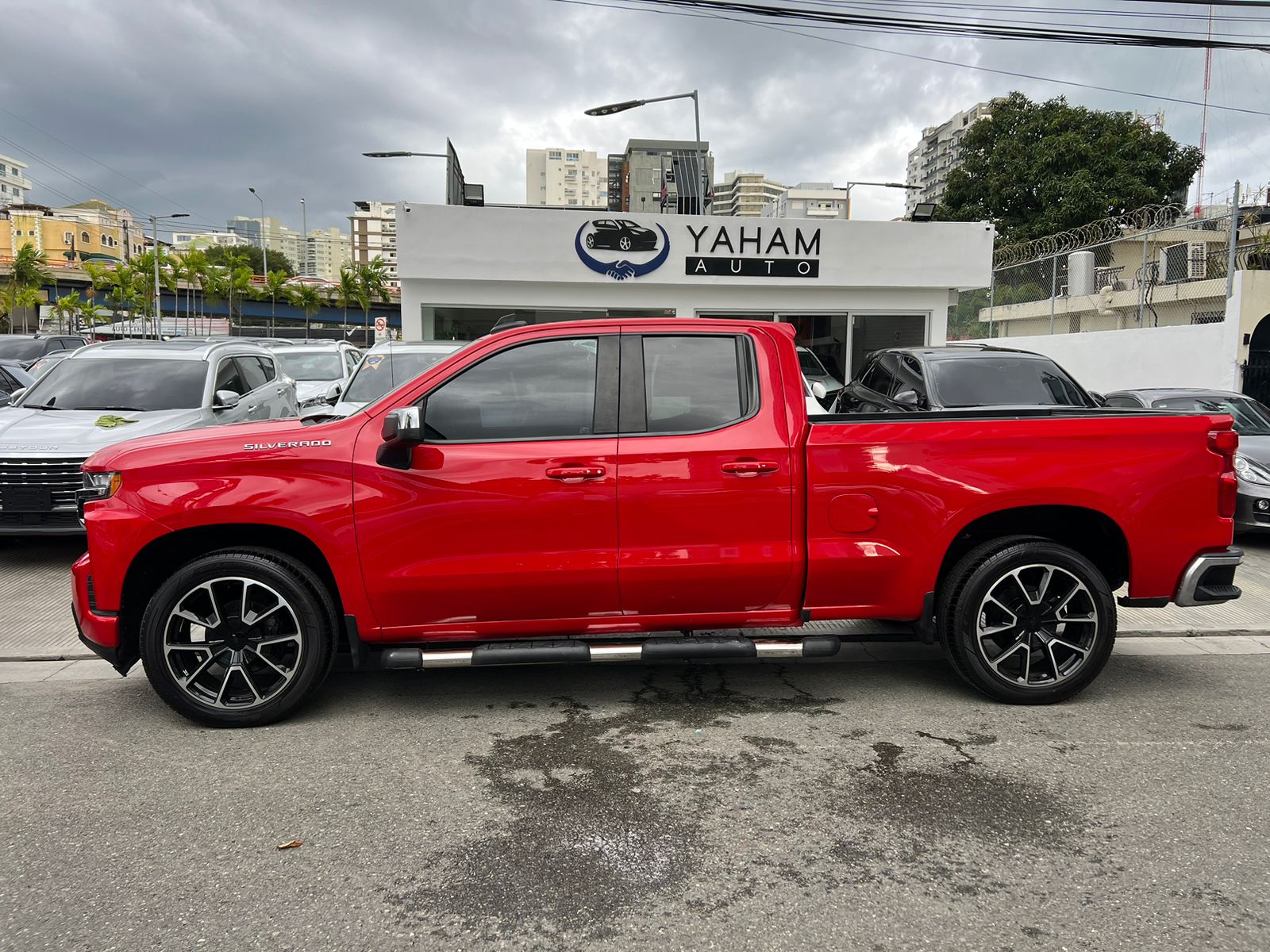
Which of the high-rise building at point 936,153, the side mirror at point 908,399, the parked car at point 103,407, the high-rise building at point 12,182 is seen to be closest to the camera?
the parked car at point 103,407

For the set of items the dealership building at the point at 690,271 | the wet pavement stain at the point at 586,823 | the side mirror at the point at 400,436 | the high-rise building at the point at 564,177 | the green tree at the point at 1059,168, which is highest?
the high-rise building at the point at 564,177

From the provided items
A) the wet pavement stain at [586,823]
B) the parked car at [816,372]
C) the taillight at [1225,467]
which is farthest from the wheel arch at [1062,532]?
the parked car at [816,372]

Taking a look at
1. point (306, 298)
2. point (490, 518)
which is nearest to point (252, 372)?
point (490, 518)

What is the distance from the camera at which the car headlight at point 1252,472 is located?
27.0ft

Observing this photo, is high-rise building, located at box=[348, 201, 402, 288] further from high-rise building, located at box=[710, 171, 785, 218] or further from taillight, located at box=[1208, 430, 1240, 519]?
taillight, located at box=[1208, 430, 1240, 519]

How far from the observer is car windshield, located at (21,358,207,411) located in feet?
28.9

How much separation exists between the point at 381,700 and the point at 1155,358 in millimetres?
Answer: 17398

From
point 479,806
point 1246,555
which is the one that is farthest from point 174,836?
point 1246,555

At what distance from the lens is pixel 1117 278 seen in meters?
18.5

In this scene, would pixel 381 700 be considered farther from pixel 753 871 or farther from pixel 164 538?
pixel 753 871

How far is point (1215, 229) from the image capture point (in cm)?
1591

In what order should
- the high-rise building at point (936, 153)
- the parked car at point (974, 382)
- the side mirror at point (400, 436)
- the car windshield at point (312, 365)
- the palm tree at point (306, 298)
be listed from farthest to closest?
the high-rise building at point (936, 153) < the palm tree at point (306, 298) < the car windshield at point (312, 365) < the parked car at point (974, 382) < the side mirror at point (400, 436)

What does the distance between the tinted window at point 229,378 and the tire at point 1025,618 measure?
7.76m

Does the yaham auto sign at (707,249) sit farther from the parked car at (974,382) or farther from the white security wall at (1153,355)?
the parked car at (974,382)
